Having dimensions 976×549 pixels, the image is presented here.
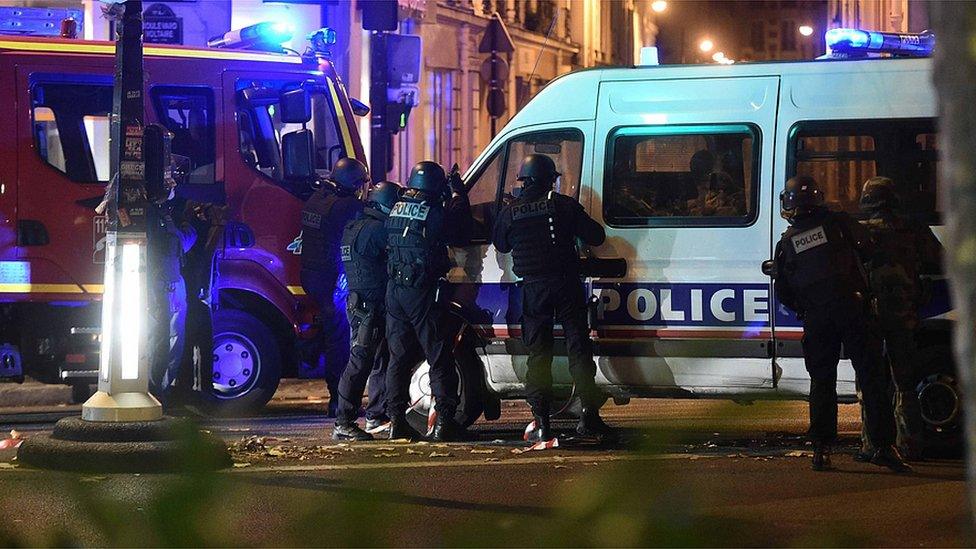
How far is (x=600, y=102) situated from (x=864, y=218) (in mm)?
1711

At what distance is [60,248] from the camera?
11117 mm

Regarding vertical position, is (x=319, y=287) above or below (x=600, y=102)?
below

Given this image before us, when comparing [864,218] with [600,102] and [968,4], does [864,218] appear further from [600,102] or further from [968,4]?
[968,4]

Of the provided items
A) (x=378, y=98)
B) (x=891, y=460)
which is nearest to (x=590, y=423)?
(x=891, y=460)

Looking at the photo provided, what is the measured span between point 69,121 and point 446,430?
3927 mm

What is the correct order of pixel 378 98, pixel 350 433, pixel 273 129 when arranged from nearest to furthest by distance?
pixel 350 433 < pixel 273 129 < pixel 378 98

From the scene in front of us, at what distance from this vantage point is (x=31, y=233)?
11070 millimetres

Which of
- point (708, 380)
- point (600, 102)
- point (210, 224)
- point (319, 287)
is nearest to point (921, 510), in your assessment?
point (708, 380)

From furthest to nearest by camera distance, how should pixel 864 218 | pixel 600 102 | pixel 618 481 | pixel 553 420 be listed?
pixel 553 420, pixel 600 102, pixel 864 218, pixel 618 481

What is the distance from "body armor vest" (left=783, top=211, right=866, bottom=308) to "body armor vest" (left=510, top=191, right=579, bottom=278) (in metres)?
1.40

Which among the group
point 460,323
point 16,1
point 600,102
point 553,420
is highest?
point 16,1

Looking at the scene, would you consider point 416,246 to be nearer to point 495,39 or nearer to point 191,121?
point 191,121

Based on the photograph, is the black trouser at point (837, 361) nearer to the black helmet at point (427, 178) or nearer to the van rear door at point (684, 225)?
the van rear door at point (684, 225)

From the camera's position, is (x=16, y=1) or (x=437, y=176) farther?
(x=16, y=1)
